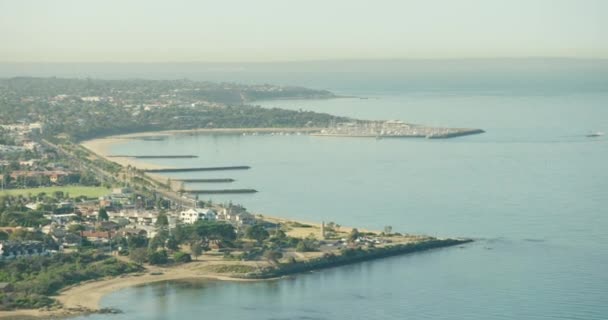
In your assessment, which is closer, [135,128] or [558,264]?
[558,264]

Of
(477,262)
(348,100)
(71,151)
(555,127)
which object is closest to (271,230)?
(477,262)

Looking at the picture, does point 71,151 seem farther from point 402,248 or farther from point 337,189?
point 402,248

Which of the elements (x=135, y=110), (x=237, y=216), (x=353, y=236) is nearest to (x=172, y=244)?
(x=237, y=216)

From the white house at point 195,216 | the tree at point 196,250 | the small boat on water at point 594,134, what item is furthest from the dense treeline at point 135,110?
the tree at point 196,250

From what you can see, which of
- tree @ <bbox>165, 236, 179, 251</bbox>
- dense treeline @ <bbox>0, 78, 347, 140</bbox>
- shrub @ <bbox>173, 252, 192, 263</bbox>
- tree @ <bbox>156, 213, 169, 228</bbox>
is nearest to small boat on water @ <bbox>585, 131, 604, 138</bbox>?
dense treeline @ <bbox>0, 78, 347, 140</bbox>

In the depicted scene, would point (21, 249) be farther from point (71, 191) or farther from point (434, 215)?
point (71, 191)

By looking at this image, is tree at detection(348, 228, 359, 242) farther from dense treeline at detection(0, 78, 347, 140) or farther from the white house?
dense treeline at detection(0, 78, 347, 140)
